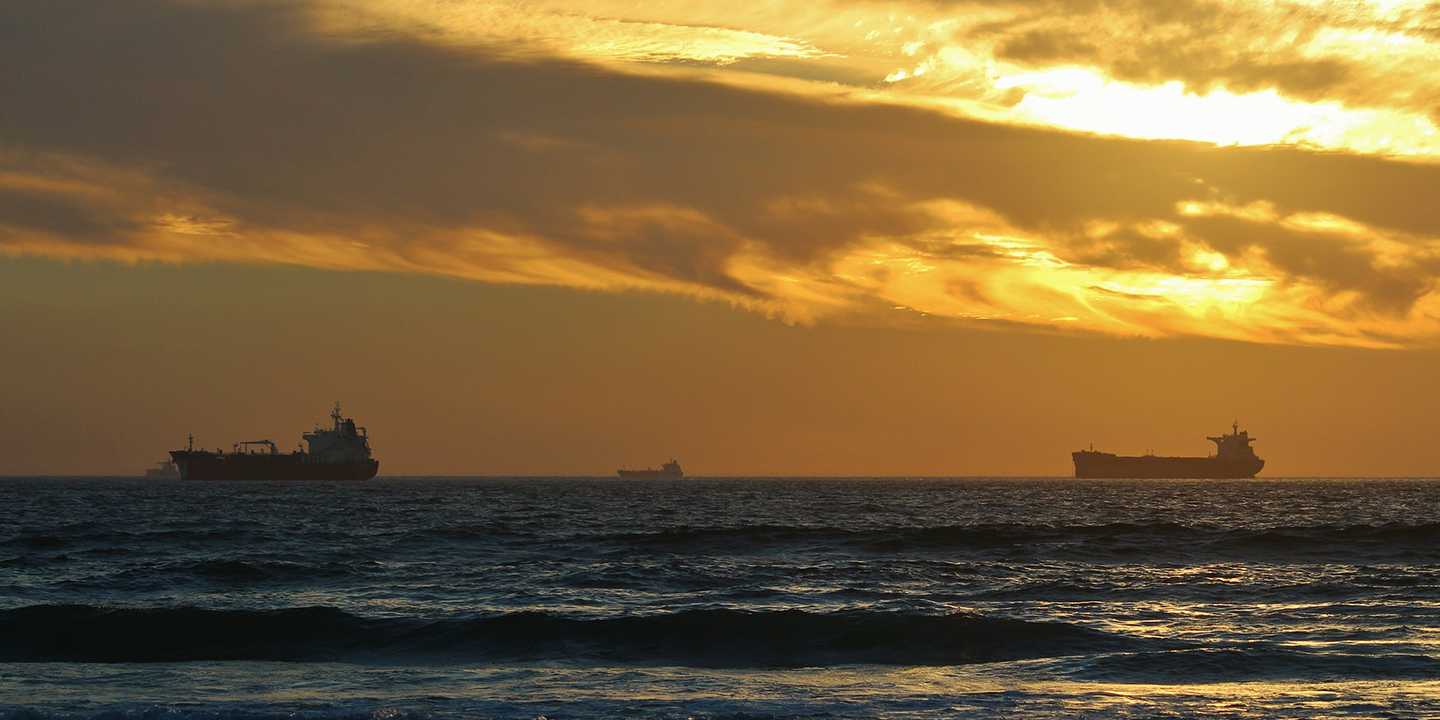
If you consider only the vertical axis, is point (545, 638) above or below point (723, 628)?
below

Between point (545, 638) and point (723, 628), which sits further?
point (723, 628)

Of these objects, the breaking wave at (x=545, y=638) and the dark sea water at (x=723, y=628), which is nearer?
the dark sea water at (x=723, y=628)

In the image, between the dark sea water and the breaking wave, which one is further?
the breaking wave

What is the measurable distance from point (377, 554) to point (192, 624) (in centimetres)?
1677

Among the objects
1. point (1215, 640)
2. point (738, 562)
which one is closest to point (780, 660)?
point (1215, 640)

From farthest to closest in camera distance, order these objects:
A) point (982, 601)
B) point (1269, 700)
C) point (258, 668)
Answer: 1. point (982, 601)
2. point (258, 668)
3. point (1269, 700)

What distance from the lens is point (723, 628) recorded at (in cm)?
2694

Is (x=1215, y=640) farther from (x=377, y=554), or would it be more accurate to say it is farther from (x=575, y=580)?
(x=377, y=554)

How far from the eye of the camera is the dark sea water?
18.7 m

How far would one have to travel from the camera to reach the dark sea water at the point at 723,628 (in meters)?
18.7

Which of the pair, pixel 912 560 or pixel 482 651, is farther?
pixel 912 560

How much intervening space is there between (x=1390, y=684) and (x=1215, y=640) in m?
4.99

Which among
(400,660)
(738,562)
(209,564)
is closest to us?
(400,660)

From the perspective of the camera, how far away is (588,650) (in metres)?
24.6
